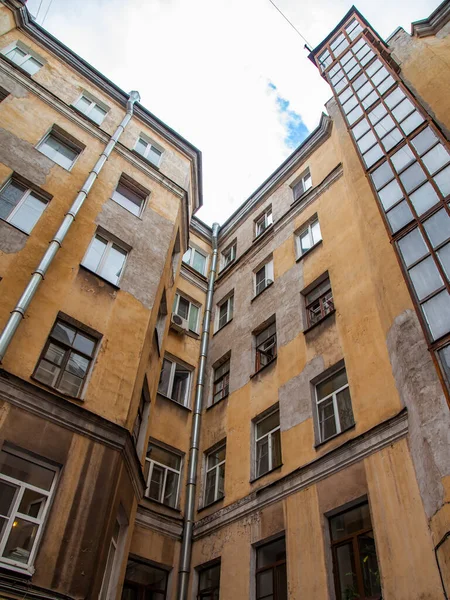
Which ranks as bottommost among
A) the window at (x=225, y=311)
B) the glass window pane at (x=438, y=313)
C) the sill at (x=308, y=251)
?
the glass window pane at (x=438, y=313)

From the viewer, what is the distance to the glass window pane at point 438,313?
920 cm

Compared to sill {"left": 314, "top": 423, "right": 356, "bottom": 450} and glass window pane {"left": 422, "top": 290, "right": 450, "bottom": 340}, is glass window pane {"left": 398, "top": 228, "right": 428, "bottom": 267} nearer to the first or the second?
glass window pane {"left": 422, "top": 290, "right": 450, "bottom": 340}

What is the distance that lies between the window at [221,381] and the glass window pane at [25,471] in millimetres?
7830

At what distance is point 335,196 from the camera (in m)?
17.3

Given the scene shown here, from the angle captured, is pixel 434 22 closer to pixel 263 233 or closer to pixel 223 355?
pixel 263 233

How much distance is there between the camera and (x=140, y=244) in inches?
585

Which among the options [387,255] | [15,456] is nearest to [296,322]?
[387,255]

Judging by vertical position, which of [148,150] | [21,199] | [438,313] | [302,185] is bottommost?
[438,313]

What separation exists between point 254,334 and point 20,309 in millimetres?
8751

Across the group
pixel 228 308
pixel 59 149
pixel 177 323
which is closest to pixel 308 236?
pixel 228 308

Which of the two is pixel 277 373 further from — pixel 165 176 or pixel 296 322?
pixel 165 176

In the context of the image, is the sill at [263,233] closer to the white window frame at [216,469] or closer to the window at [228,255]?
the window at [228,255]

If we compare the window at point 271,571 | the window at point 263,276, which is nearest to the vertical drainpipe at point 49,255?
the window at point 263,276

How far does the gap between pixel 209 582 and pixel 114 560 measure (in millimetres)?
3342
